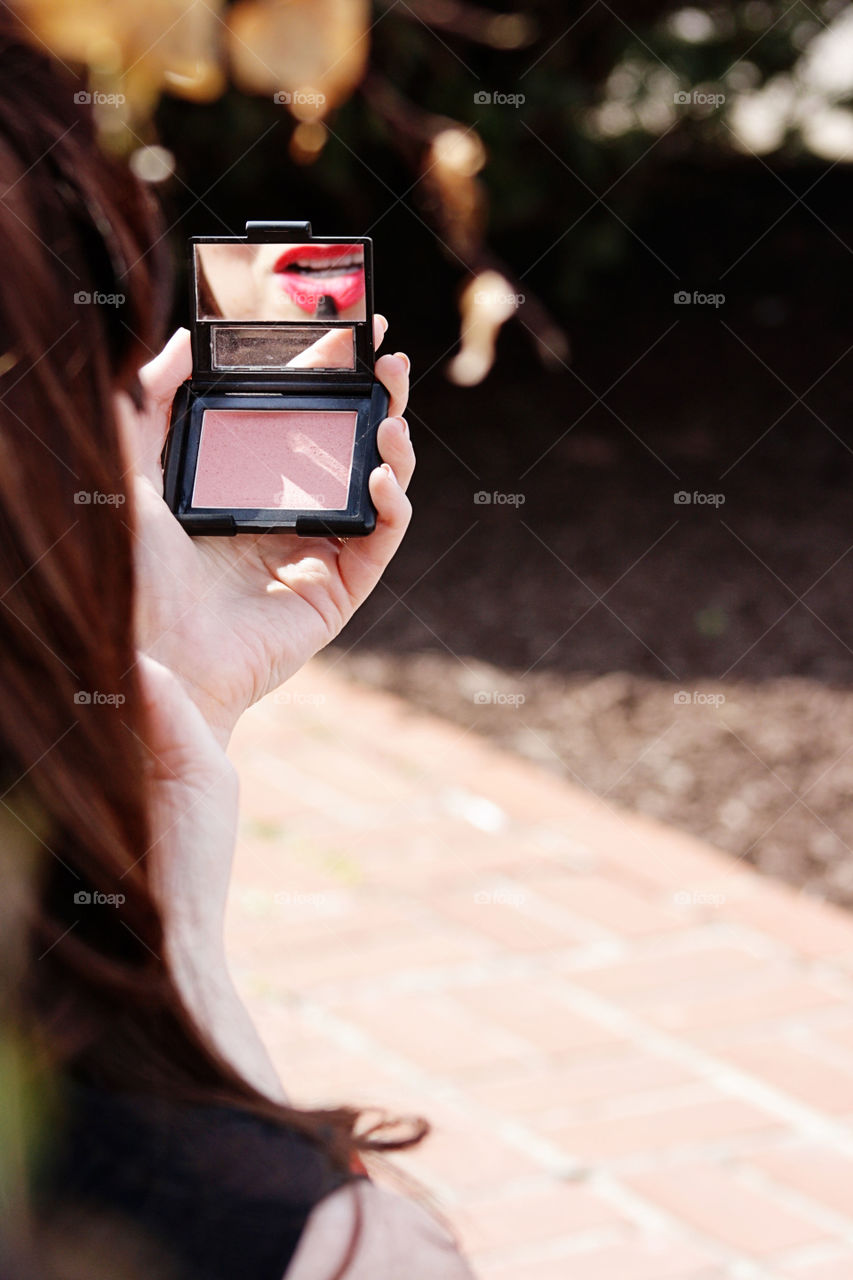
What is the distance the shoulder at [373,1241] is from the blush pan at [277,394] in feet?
2.16

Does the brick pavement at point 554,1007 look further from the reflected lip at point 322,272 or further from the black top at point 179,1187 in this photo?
the reflected lip at point 322,272

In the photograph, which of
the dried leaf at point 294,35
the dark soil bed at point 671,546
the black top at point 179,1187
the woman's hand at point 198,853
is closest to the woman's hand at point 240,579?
the woman's hand at point 198,853

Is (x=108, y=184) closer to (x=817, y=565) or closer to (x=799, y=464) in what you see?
(x=817, y=565)

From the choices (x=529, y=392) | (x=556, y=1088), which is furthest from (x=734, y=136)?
(x=556, y=1088)

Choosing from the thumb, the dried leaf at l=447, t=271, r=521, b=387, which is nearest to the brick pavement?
the dried leaf at l=447, t=271, r=521, b=387

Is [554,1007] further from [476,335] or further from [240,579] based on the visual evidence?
[476,335]

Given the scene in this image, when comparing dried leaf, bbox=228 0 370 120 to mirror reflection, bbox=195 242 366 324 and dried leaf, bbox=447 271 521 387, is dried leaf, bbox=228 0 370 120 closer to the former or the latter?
mirror reflection, bbox=195 242 366 324

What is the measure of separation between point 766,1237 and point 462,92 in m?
4.09

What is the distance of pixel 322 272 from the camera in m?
1.37

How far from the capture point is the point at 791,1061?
250 centimetres

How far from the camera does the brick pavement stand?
2148 millimetres

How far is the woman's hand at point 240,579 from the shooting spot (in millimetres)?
1360

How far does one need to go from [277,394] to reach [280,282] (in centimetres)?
13

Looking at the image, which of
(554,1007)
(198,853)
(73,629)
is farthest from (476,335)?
(73,629)
